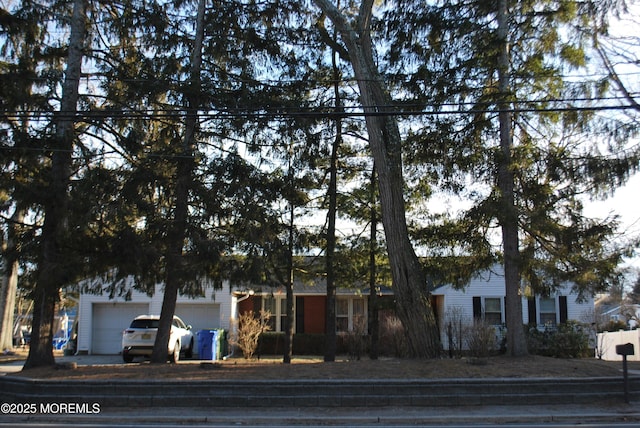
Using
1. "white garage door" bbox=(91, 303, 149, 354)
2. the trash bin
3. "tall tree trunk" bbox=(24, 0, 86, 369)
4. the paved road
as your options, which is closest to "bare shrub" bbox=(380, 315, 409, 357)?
the trash bin

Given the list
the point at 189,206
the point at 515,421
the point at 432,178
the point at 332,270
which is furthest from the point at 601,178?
the point at 189,206

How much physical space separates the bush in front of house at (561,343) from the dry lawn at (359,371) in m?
8.49

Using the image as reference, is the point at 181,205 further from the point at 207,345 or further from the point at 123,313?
the point at 123,313

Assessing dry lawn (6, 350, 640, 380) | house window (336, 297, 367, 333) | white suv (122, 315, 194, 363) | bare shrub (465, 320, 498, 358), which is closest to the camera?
dry lawn (6, 350, 640, 380)

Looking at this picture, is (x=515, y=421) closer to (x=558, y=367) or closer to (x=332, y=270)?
(x=558, y=367)

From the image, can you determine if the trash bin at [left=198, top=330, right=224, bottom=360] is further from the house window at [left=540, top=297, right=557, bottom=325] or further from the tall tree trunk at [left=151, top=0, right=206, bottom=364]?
the house window at [left=540, top=297, right=557, bottom=325]

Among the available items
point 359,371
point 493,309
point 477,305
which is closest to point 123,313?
point 477,305

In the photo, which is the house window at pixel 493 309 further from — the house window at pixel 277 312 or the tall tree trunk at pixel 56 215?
the tall tree trunk at pixel 56 215

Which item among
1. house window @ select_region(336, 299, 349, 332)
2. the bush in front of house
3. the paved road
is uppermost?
house window @ select_region(336, 299, 349, 332)

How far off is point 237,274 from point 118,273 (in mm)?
2906

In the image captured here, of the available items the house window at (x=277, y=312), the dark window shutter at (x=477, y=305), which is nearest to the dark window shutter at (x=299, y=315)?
the house window at (x=277, y=312)

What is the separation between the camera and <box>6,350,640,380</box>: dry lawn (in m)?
11.9

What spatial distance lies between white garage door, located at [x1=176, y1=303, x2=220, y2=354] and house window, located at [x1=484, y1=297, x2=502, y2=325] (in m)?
13.1

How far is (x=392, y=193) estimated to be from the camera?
14.8 metres
